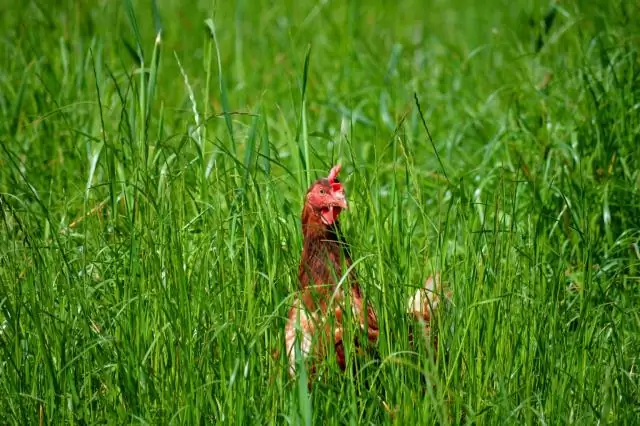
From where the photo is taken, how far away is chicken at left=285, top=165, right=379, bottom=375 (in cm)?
324

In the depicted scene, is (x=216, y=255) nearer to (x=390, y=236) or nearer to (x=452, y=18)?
(x=390, y=236)

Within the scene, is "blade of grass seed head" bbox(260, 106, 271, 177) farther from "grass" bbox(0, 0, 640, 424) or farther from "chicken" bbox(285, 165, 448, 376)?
"chicken" bbox(285, 165, 448, 376)

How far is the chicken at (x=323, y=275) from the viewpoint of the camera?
3.24 metres

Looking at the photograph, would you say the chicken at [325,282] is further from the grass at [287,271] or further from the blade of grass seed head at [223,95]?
the blade of grass seed head at [223,95]

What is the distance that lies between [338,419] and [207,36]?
53.9 inches

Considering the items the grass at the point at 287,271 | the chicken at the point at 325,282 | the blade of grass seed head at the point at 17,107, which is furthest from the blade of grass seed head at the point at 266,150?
the blade of grass seed head at the point at 17,107

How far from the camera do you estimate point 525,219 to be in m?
4.14

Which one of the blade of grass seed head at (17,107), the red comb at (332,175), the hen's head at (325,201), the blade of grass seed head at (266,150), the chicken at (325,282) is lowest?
the chicken at (325,282)

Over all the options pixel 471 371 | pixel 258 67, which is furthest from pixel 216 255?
pixel 258 67

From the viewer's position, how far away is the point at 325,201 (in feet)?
11.4

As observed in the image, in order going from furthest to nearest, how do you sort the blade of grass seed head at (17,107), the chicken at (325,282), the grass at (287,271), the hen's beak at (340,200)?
the blade of grass seed head at (17,107) → the hen's beak at (340,200) → the chicken at (325,282) → the grass at (287,271)

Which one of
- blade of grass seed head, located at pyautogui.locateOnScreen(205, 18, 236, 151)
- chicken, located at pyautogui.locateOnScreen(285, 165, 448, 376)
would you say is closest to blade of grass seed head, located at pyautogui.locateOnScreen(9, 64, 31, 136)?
blade of grass seed head, located at pyautogui.locateOnScreen(205, 18, 236, 151)

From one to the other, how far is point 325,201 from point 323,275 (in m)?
0.22

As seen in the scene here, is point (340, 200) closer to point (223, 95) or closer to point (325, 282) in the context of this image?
point (325, 282)
